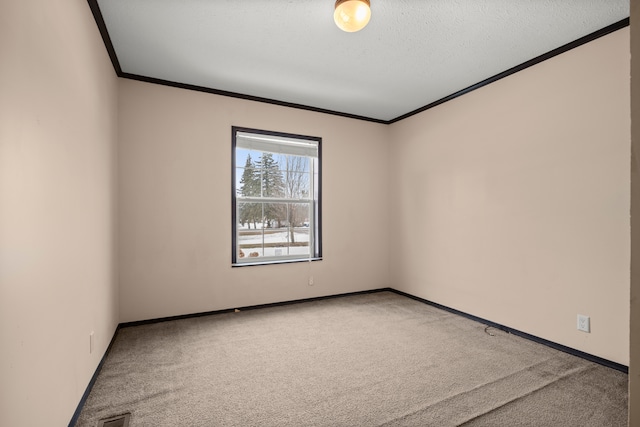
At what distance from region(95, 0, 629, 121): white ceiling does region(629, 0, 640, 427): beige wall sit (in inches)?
72.8

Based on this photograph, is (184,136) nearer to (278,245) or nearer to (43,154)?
(278,245)

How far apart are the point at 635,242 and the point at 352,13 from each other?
197 centimetres

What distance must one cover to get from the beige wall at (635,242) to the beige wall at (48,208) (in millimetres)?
1804

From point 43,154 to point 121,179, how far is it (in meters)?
2.09

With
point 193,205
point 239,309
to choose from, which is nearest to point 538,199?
point 239,309

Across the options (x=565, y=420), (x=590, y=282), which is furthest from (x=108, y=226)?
(x=590, y=282)

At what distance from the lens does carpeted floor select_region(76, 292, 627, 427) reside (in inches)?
76.4

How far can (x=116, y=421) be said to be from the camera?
189cm

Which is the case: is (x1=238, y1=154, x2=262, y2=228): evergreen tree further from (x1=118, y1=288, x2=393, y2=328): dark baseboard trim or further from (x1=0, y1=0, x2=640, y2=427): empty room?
(x1=118, y1=288, x2=393, y2=328): dark baseboard trim

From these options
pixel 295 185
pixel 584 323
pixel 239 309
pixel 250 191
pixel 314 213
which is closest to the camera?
pixel 584 323

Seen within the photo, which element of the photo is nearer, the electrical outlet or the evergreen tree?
the electrical outlet

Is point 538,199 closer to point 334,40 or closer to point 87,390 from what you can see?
point 334,40

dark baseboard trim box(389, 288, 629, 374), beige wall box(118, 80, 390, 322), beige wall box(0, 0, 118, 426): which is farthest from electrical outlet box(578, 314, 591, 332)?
beige wall box(0, 0, 118, 426)

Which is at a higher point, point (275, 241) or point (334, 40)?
point (334, 40)
